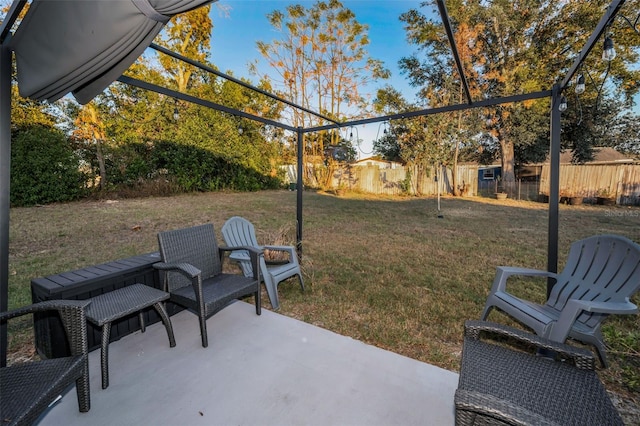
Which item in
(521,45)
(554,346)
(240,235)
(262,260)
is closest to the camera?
(554,346)

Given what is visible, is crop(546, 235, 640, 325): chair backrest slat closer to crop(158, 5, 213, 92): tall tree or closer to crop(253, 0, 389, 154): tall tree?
A: crop(253, 0, 389, 154): tall tree

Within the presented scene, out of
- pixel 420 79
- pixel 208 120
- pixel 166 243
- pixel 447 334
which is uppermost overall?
pixel 420 79

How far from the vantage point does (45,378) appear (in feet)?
4.23

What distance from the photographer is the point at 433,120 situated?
12086 millimetres

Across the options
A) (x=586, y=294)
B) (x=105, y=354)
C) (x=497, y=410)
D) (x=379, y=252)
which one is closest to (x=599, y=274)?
(x=586, y=294)

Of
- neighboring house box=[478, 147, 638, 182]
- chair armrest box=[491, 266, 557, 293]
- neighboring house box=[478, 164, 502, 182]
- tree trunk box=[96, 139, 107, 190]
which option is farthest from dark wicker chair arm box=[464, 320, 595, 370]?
neighboring house box=[478, 164, 502, 182]

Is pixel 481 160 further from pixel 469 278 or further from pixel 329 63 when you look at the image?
pixel 469 278

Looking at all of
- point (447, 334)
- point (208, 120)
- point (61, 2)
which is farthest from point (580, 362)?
point (208, 120)

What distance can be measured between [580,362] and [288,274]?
2367 mm

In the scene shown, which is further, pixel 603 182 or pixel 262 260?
pixel 603 182

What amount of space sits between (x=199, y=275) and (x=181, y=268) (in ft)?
0.64

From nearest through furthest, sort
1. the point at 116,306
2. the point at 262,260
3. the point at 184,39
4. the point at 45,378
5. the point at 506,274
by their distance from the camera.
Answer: the point at 45,378 → the point at 116,306 → the point at 506,274 → the point at 262,260 → the point at 184,39

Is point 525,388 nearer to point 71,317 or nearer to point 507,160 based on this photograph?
point 71,317

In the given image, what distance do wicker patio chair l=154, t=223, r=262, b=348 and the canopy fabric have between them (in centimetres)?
124
